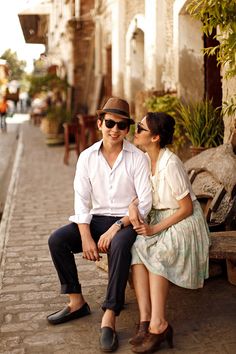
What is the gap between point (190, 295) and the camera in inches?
192

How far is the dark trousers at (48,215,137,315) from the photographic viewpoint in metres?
3.91

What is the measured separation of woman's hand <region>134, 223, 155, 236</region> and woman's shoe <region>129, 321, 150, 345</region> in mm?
584

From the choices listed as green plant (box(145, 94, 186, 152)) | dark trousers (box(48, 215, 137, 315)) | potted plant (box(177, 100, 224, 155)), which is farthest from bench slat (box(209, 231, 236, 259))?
green plant (box(145, 94, 186, 152))

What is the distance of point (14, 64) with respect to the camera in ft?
158

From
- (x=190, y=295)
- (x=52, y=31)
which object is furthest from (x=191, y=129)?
(x=52, y=31)

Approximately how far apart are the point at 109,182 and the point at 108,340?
1.11m

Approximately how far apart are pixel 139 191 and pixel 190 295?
1.17m

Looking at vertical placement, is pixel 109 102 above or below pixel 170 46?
below

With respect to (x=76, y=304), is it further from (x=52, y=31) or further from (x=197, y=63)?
(x=52, y=31)

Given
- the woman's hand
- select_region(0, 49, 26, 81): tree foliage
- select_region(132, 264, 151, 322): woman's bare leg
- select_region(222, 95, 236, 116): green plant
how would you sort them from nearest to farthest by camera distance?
select_region(132, 264, 151, 322): woman's bare leg < the woman's hand < select_region(222, 95, 236, 116): green plant < select_region(0, 49, 26, 81): tree foliage

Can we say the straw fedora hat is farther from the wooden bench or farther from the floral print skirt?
the wooden bench

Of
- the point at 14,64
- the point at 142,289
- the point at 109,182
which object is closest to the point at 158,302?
the point at 142,289

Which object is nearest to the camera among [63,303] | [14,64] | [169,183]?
[169,183]

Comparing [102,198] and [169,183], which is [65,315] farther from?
[169,183]
